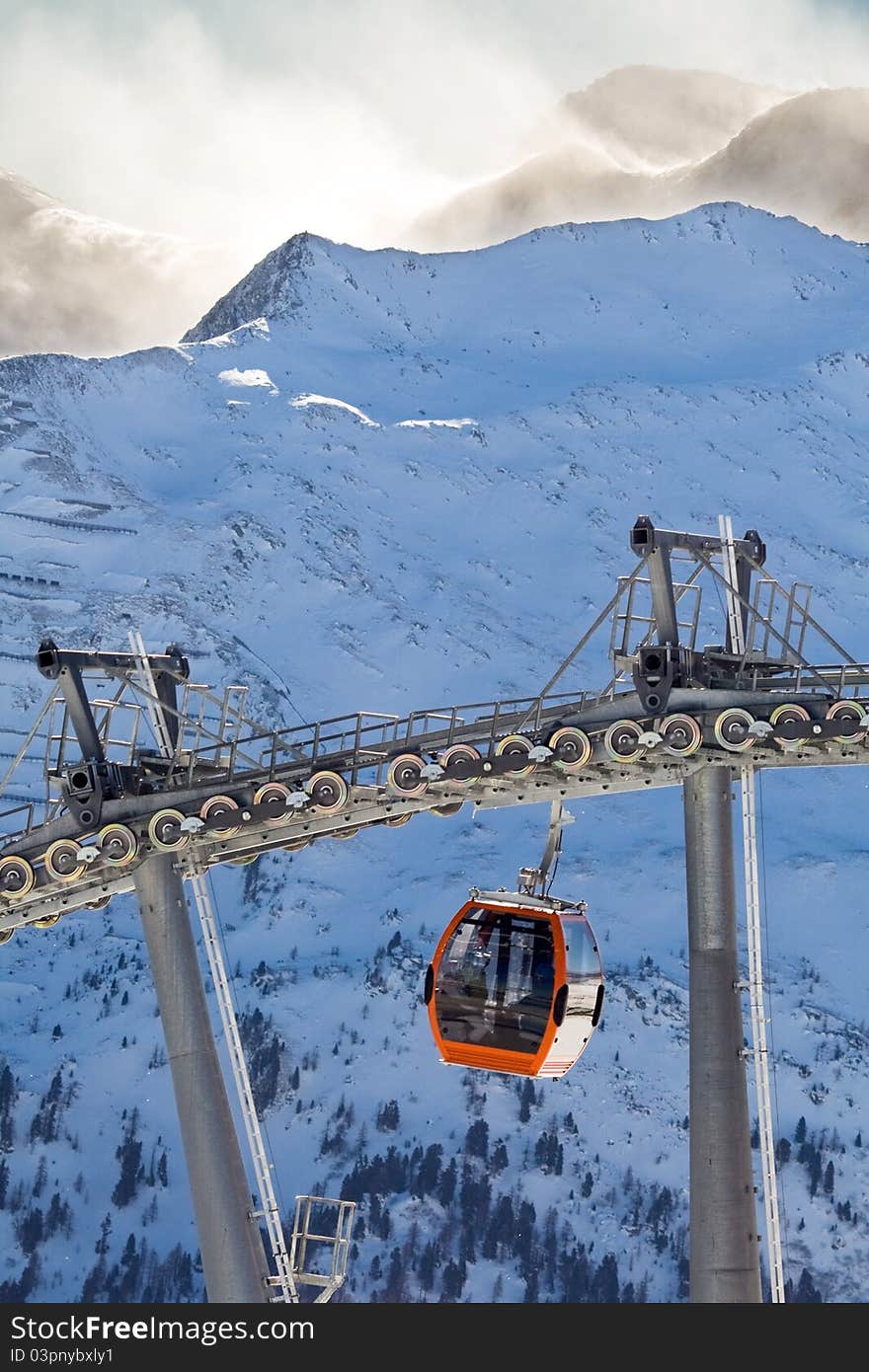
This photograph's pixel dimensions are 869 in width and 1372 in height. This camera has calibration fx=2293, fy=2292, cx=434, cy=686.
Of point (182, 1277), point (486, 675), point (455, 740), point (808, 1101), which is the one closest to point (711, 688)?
point (455, 740)

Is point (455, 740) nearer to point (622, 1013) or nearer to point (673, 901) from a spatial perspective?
point (622, 1013)

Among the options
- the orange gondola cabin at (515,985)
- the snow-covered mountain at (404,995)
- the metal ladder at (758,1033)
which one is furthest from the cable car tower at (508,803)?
the snow-covered mountain at (404,995)

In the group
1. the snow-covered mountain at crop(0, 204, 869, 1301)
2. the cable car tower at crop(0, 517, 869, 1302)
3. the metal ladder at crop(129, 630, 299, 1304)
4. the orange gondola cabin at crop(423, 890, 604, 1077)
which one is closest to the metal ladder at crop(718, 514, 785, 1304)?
the cable car tower at crop(0, 517, 869, 1302)

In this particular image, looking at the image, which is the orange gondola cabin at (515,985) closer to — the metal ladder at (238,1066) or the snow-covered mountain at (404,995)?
the metal ladder at (238,1066)

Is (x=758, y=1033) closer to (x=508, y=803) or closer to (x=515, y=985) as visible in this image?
(x=515, y=985)

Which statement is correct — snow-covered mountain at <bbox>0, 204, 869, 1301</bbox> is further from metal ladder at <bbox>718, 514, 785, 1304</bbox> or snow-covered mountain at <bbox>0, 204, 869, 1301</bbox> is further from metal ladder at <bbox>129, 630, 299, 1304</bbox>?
metal ladder at <bbox>718, 514, 785, 1304</bbox>
